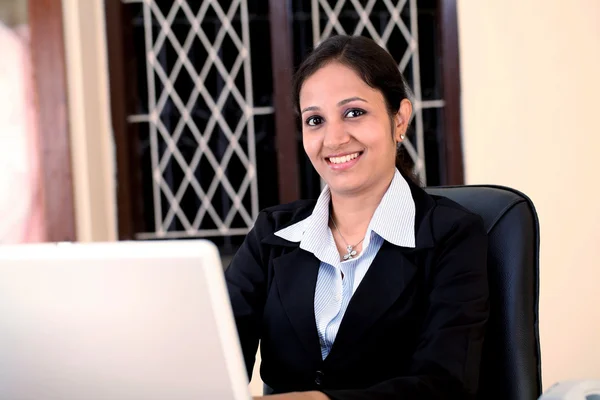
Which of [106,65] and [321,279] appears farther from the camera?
[106,65]

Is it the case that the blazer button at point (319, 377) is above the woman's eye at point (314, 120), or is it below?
below

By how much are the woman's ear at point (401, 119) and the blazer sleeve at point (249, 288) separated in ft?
1.14

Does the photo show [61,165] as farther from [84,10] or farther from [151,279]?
[151,279]

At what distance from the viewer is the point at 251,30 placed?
281 cm

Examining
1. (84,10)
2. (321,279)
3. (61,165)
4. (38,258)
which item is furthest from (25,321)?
(84,10)

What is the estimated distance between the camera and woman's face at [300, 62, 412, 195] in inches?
53.8

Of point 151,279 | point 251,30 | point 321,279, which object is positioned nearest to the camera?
point 151,279

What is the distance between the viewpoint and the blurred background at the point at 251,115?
2.63 meters

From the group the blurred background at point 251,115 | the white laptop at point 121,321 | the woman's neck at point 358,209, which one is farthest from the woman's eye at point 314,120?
the blurred background at point 251,115

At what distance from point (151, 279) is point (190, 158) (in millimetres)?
2206

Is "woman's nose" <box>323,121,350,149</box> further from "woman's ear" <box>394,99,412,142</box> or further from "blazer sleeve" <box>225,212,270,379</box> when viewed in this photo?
"blazer sleeve" <box>225,212,270,379</box>

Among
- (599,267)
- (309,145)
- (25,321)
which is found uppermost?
(309,145)

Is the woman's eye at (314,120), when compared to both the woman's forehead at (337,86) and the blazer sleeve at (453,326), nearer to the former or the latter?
the woman's forehead at (337,86)

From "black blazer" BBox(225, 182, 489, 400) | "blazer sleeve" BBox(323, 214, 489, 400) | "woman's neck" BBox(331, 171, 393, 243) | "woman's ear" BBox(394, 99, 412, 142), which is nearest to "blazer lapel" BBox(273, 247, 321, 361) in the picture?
"black blazer" BBox(225, 182, 489, 400)
